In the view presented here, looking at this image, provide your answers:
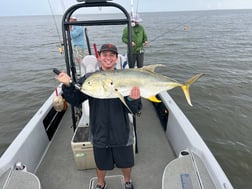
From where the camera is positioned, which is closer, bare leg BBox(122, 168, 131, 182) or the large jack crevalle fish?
the large jack crevalle fish

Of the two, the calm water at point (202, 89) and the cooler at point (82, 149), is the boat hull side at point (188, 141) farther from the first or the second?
the calm water at point (202, 89)

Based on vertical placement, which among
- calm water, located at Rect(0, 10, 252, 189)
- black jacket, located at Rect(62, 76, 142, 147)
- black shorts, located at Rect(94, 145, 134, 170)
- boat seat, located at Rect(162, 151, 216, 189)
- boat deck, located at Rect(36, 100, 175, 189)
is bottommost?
calm water, located at Rect(0, 10, 252, 189)

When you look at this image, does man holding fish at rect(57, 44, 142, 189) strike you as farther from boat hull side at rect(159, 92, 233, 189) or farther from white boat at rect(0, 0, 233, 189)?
boat hull side at rect(159, 92, 233, 189)

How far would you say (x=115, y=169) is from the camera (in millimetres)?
3117

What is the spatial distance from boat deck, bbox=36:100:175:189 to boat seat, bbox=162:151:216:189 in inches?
24.7

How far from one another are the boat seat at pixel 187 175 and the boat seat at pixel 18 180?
4.30ft

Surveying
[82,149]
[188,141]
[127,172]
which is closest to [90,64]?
[82,149]

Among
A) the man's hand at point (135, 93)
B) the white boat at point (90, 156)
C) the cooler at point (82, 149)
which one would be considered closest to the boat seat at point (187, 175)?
the white boat at point (90, 156)

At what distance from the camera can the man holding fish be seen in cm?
211

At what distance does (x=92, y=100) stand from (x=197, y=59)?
11.5 m

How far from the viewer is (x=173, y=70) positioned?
10.8m

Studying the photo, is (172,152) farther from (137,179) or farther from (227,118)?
(227,118)

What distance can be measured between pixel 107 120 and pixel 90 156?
979 millimetres

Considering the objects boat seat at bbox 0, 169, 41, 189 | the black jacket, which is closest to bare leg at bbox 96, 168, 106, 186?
the black jacket
